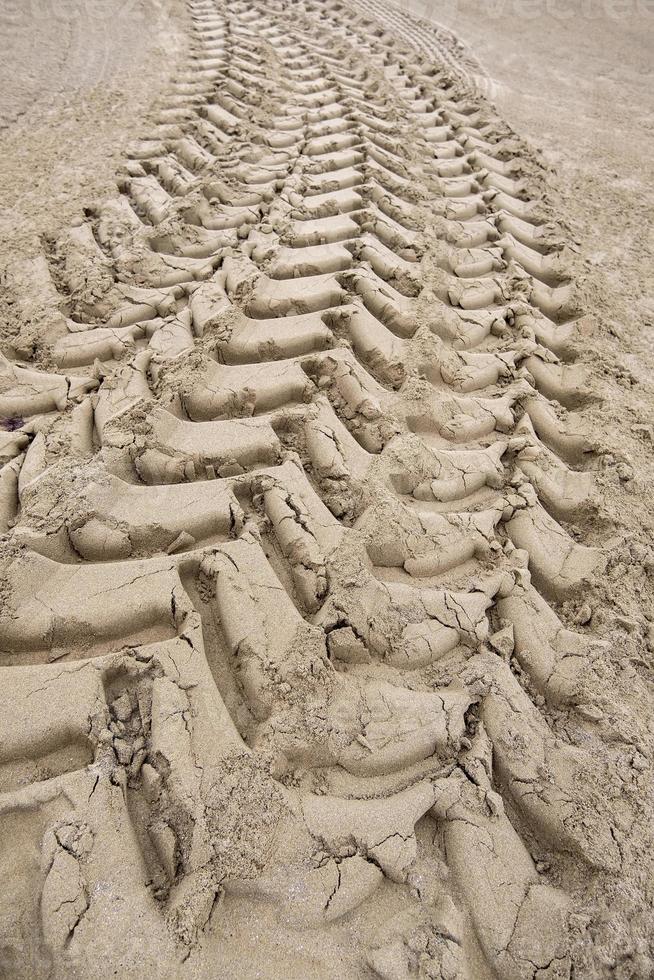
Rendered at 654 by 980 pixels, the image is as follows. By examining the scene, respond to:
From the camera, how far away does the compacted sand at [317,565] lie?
95 cm

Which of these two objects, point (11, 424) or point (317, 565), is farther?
point (11, 424)

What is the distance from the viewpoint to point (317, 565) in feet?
4.47

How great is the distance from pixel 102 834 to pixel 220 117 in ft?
11.5

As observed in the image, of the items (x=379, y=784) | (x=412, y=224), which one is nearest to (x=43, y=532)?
(x=379, y=784)

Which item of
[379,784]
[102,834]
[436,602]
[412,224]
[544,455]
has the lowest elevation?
[102,834]

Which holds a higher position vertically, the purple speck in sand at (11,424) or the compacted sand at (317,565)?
the compacted sand at (317,565)

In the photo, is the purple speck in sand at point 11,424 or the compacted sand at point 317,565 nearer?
the compacted sand at point 317,565

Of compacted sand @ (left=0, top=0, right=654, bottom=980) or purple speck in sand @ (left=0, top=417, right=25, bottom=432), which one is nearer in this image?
compacted sand @ (left=0, top=0, right=654, bottom=980)

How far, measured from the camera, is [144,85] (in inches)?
140

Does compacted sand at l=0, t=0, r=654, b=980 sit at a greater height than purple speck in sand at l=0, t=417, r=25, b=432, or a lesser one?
greater

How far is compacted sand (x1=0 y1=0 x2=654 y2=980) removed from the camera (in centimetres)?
95

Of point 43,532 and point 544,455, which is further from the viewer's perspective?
point 544,455

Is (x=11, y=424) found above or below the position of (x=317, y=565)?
below

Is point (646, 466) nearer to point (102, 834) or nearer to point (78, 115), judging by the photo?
point (102, 834)
